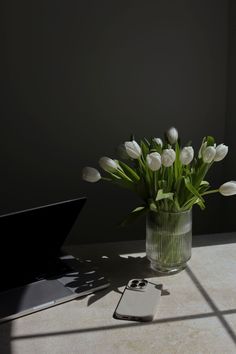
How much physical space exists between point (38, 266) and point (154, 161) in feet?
1.55

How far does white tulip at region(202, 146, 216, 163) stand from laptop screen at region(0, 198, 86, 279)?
0.37 meters

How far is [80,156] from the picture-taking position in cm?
207

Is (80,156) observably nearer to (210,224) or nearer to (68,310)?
(210,224)

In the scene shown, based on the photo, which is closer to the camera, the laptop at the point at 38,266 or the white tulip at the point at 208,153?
the laptop at the point at 38,266

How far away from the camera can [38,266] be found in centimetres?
150

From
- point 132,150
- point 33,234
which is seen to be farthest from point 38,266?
point 132,150

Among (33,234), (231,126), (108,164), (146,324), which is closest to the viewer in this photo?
(146,324)

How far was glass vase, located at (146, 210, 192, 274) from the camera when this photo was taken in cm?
146

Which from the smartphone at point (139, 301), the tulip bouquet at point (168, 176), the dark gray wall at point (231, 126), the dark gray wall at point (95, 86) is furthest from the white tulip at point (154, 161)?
the dark gray wall at point (231, 126)

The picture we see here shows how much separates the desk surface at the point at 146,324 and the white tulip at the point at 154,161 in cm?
34

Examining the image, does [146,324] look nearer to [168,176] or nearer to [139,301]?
[139,301]

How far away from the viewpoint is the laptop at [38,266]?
1.30 m

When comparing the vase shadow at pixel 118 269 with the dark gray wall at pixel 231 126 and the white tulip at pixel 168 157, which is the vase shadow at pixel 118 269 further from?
the dark gray wall at pixel 231 126

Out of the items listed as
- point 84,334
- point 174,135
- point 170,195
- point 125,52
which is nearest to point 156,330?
point 84,334
